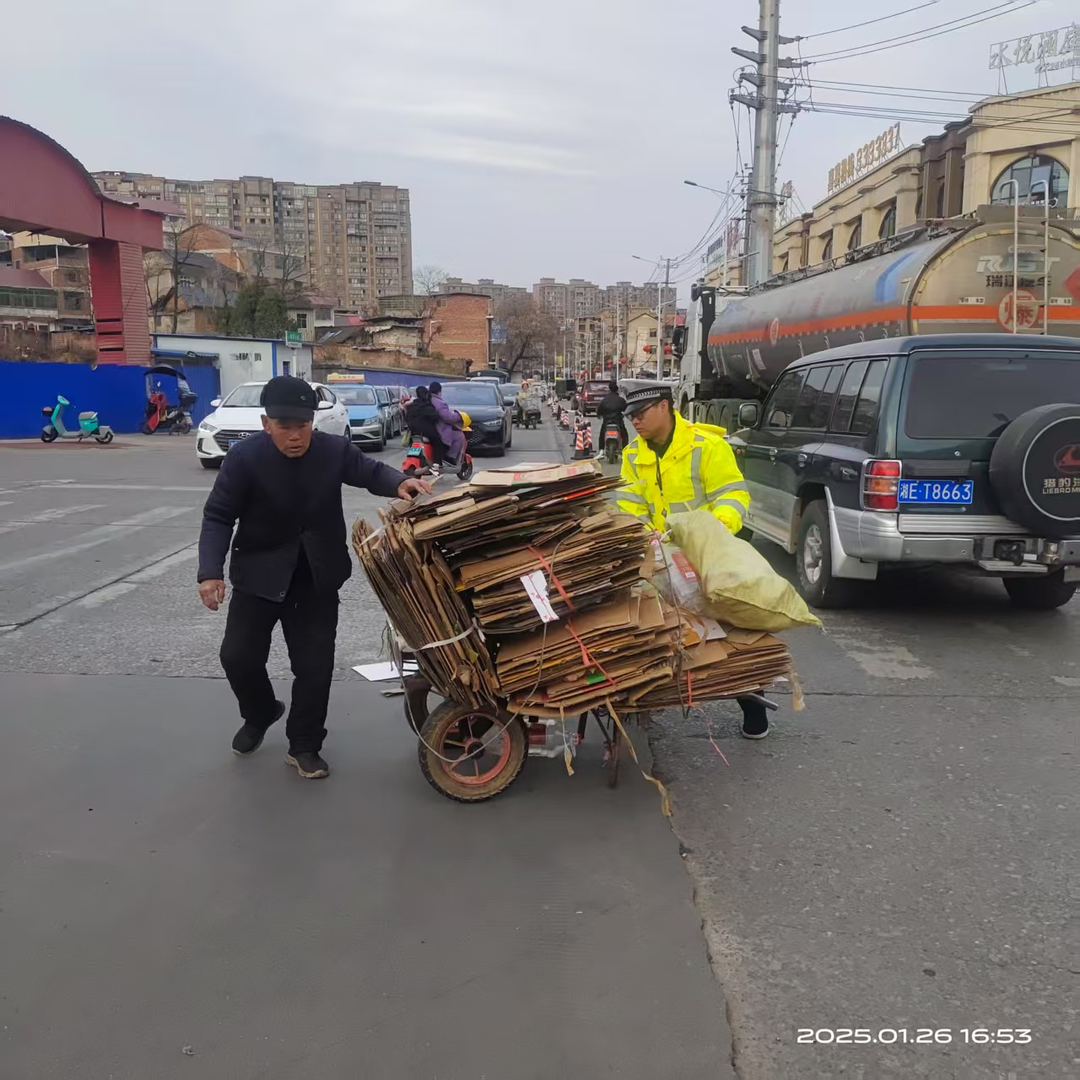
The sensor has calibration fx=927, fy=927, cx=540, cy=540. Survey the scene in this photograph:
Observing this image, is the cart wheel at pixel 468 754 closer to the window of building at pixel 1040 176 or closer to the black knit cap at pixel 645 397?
the black knit cap at pixel 645 397

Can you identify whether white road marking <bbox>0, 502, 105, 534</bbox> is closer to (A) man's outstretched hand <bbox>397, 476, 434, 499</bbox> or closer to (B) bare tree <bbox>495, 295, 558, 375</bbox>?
(A) man's outstretched hand <bbox>397, 476, 434, 499</bbox>

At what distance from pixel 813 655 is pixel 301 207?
161277 millimetres

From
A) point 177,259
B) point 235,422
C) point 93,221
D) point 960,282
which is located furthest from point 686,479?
point 177,259

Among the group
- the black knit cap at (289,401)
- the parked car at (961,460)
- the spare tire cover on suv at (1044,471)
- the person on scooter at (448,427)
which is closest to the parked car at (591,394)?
the person on scooter at (448,427)

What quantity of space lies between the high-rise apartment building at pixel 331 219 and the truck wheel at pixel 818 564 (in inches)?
5599

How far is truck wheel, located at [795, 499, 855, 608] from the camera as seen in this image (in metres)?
6.74

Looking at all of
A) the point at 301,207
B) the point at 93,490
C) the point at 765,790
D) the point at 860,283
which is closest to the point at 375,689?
the point at 765,790

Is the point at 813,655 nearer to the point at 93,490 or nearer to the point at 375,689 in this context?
the point at 375,689

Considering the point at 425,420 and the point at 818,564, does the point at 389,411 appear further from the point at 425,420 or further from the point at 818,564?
the point at 818,564

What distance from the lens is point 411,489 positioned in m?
3.97

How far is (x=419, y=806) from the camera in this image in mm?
3852

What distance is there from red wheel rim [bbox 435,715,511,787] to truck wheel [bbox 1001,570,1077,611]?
4.70 metres

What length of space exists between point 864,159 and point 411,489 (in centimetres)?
4221

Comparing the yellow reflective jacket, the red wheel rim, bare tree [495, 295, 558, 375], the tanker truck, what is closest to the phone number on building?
the red wheel rim
